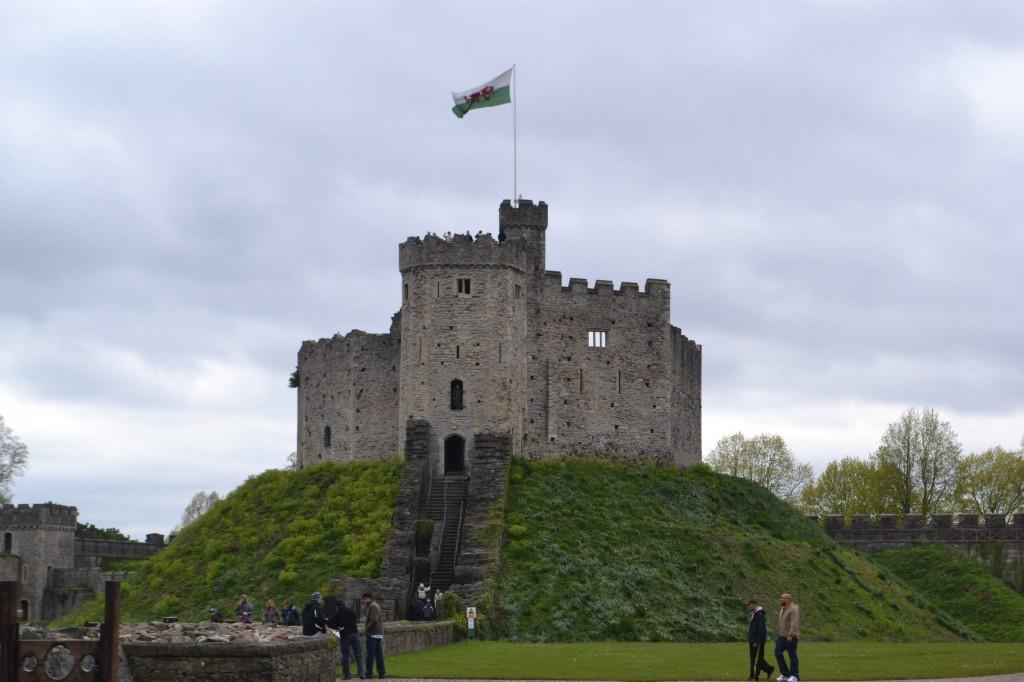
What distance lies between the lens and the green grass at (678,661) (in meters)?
33.3

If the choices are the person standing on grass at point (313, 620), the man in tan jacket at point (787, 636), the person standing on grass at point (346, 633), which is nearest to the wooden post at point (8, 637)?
the person standing on grass at point (313, 620)

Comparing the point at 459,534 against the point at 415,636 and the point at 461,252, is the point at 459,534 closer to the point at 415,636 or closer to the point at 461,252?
the point at 461,252

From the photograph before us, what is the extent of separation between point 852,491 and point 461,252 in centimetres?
4974

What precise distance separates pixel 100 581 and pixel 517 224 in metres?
30.6

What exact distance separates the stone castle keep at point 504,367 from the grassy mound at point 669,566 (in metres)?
2.23

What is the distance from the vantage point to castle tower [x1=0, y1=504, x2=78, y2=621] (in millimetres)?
89812

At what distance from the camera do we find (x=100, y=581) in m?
83.1

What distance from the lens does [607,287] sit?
2746 inches

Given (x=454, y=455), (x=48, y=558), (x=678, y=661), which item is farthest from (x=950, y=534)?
(x=48, y=558)

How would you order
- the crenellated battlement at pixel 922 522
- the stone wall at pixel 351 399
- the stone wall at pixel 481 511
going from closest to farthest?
the stone wall at pixel 481 511
the stone wall at pixel 351 399
the crenellated battlement at pixel 922 522

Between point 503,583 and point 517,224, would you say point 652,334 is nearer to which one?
point 517,224

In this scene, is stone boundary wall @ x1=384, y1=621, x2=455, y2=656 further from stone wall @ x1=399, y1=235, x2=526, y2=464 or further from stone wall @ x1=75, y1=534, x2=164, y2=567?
stone wall @ x1=75, y1=534, x2=164, y2=567

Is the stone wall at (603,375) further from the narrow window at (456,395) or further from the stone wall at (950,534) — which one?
the stone wall at (950,534)

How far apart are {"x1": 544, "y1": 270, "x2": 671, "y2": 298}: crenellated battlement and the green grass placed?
25610mm
